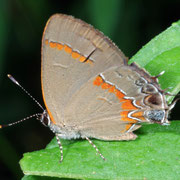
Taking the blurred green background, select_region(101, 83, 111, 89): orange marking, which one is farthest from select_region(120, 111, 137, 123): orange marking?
the blurred green background

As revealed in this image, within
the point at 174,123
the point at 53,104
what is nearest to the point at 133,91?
the point at 174,123

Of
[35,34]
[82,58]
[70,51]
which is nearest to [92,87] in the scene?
[82,58]

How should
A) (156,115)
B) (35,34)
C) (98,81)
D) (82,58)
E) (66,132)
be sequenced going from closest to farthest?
(156,115) → (82,58) → (98,81) → (66,132) → (35,34)

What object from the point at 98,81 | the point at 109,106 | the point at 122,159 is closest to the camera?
the point at 122,159

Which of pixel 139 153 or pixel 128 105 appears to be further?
pixel 128 105

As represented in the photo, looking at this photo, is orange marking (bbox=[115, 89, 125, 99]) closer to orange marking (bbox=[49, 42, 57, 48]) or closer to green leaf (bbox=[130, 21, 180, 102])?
green leaf (bbox=[130, 21, 180, 102])

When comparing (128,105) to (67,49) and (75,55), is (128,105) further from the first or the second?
(67,49)

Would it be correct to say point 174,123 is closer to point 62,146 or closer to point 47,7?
point 62,146
